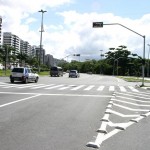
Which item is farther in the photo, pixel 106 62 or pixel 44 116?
Answer: pixel 106 62

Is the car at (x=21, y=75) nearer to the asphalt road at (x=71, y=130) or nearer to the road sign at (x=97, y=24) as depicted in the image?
the road sign at (x=97, y=24)

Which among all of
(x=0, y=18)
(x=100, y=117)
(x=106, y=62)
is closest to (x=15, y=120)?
(x=100, y=117)

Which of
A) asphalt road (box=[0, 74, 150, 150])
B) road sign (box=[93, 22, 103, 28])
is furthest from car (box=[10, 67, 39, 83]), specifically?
asphalt road (box=[0, 74, 150, 150])

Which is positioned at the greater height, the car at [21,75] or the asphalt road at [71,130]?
the car at [21,75]

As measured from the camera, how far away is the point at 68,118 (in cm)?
1021

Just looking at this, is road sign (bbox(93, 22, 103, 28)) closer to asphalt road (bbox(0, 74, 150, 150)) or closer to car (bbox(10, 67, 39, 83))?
car (bbox(10, 67, 39, 83))

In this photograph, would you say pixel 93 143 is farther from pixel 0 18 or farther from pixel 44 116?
pixel 0 18

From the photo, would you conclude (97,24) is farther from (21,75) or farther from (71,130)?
(71,130)

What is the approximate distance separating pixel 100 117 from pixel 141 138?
307cm

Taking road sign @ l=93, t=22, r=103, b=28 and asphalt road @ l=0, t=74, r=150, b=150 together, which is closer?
asphalt road @ l=0, t=74, r=150, b=150

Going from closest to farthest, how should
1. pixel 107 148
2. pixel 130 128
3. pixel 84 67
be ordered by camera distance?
1. pixel 107 148
2. pixel 130 128
3. pixel 84 67

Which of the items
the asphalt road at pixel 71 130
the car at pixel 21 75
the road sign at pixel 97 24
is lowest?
the asphalt road at pixel 71 130

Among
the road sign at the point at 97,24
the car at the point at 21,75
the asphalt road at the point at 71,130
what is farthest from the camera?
the car at the point at 21,75

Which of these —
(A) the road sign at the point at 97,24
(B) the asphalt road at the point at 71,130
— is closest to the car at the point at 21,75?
(A) the road sign at the point at 97,24
